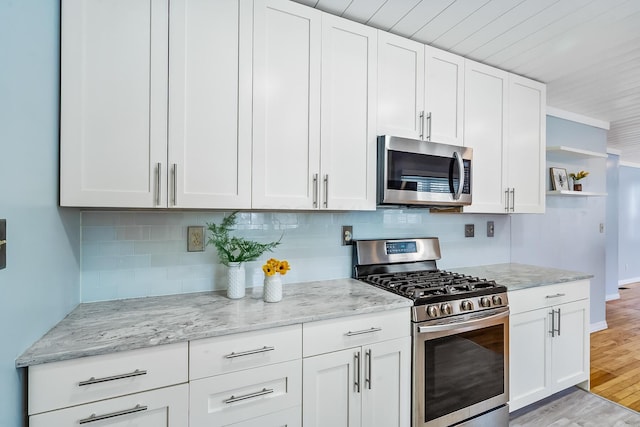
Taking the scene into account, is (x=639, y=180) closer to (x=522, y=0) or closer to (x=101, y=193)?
(x=522, y=0)

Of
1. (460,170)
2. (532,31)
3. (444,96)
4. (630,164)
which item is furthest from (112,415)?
(630,164)

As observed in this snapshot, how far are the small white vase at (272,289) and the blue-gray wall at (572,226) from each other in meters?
2.42

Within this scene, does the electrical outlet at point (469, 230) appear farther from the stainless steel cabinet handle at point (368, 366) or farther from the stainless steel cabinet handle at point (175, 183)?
the stainless steel cabinet handle at point (175, 183)

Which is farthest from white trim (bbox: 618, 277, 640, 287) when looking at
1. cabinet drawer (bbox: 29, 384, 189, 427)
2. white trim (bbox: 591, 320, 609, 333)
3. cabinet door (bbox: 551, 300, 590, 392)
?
cabinet drawer (bbox: 29, 384, 189, 427)

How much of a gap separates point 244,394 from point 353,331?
1.75 feet

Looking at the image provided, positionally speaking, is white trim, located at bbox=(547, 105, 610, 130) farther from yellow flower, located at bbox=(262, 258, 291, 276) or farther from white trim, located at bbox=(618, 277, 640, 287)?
white trim, located at bbox=(618, 277, 640, 287)

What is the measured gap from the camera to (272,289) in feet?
5.11

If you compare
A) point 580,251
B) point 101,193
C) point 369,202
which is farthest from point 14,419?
point 580,251

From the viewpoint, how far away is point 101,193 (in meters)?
1.29

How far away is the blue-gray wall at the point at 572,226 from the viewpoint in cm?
305

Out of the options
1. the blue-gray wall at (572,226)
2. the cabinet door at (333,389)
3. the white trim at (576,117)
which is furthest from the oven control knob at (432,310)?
the white trim at (576,117)

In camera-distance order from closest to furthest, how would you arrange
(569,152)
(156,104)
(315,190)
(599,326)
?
1. (156,104)
2. (315,190)
3. (569,152)
4. (599,326)

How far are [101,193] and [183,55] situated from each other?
0.71 meters

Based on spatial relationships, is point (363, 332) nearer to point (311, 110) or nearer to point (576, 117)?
point (311, 110)
